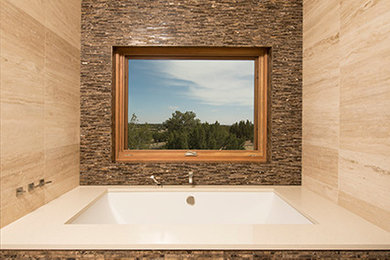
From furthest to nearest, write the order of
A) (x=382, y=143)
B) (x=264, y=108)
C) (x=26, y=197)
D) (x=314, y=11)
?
(x=264, y=108) < (x=314, y=11) < (x=26, y=197) < (x=382, y=143)

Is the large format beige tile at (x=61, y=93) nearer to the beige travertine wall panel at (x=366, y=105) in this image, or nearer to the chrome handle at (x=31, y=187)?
the chrome handle at (x=31, y=187)

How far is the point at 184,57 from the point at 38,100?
111 centimetres

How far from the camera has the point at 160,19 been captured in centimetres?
177

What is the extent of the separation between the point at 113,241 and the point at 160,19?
1.53m

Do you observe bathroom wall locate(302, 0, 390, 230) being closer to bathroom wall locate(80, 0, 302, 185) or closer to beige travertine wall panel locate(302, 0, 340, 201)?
beige travertine wall panel locate(302, 0, 340, 201)

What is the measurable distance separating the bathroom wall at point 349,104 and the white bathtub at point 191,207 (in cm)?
42

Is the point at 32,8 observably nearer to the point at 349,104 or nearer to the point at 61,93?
the point at 61,93

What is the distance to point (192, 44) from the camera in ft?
5.83

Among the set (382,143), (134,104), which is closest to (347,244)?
(382,143)

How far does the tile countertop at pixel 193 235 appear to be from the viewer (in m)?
0.91

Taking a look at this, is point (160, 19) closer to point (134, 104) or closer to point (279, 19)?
point (134, 104)

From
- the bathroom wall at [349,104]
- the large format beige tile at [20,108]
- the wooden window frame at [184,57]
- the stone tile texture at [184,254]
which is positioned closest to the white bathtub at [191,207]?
the wooden window frame at [184,57]

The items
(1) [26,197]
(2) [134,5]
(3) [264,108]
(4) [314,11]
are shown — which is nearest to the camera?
(1) [26,197]

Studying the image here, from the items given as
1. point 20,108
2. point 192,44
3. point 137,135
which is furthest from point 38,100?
point 192,44
